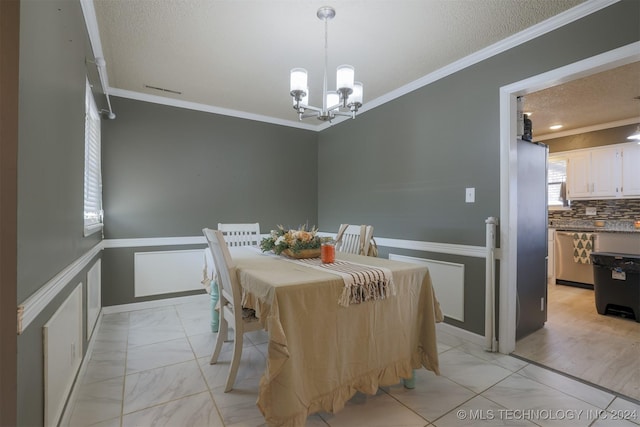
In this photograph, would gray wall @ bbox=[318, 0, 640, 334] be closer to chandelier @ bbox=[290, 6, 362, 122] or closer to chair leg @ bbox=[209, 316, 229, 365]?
chandelier @ bbox=[290, 6, 362, 122]

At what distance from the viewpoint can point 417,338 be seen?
188cm

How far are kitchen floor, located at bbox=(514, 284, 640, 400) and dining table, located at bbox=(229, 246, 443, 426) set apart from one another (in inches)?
46.1

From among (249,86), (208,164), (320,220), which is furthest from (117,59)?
(320,220)

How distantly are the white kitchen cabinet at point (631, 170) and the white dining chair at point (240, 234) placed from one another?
16.8 ft

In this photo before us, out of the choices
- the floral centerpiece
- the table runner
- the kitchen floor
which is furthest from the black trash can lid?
the floral centerpiece

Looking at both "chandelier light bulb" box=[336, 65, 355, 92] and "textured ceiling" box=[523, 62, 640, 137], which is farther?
"textured ceiling" box=[523, 62, 640, 137]

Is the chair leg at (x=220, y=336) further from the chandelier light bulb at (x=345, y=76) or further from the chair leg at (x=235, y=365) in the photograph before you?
the chandelier light bulb at (x=345, y=76)

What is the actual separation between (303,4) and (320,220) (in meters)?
3.14

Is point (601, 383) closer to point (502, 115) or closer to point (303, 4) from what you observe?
point (502, 115)

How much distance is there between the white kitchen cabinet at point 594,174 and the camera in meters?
4.27

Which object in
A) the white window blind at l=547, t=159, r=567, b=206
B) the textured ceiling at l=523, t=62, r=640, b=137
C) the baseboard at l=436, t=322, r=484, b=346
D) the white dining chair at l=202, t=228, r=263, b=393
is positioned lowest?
the baseboard at l=436, t=322, r=484, b=346

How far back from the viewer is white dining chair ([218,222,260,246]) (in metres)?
3.23

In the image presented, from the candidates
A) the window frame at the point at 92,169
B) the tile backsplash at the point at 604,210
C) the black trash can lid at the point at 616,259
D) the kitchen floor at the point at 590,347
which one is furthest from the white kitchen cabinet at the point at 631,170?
the window frame at the point at 92,169

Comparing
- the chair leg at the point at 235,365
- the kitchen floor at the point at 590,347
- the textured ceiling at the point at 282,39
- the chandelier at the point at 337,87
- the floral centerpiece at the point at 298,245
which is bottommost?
the kitchen floor at the point at 590,347
